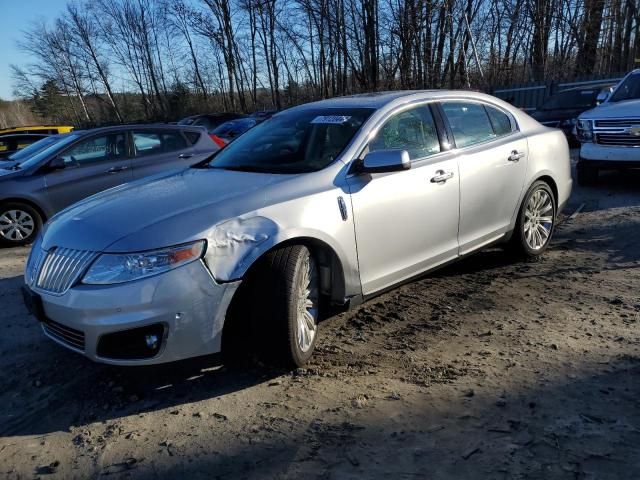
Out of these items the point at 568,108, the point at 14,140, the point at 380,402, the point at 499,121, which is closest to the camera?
the point at 380,402

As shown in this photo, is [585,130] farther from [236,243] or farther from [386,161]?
[236,243]

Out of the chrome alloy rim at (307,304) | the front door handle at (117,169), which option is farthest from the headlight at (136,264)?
the front door handle at (117,169)

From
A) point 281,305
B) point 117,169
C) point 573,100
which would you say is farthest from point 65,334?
point 573,100

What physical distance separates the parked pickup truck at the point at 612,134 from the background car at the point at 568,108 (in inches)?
182

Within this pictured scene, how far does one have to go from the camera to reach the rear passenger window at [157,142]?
298 inches

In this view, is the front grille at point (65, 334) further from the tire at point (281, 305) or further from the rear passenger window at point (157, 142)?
the rear passenger window at point (157, 142)

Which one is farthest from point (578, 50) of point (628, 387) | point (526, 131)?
point (628, 387)

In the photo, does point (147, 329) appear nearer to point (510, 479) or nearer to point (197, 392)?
point (197, 392)

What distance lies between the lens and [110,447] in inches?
100

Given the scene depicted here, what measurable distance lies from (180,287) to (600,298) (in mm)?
3166

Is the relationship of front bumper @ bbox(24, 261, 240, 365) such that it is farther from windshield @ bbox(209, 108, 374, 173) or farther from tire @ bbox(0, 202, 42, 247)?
tire @ bbox(0, 202, 42, 247)

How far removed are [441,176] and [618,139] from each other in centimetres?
481

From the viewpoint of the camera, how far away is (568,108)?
1327 centimetres

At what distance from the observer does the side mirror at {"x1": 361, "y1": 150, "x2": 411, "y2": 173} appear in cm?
334
